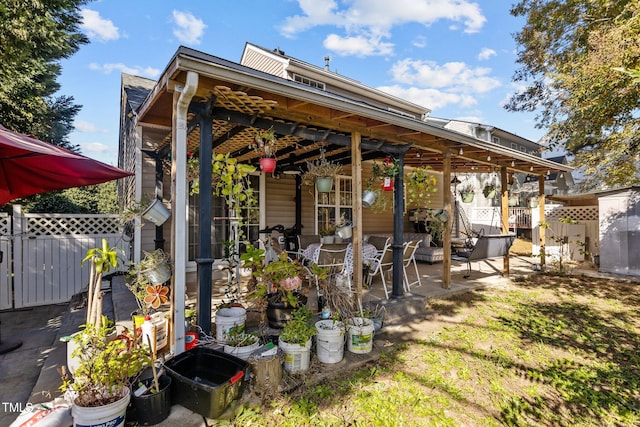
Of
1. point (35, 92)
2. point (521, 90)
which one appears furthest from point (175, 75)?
point (521, 90)

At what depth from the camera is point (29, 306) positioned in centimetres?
487

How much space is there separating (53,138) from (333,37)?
35.0 ft

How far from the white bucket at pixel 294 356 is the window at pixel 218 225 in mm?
2987

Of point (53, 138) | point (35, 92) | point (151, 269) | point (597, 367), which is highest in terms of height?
point (35, 92)

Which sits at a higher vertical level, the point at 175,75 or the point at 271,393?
the point at 175,75

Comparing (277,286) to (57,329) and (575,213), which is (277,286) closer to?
(57,329)

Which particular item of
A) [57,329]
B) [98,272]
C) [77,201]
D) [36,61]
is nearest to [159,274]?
[98,272]

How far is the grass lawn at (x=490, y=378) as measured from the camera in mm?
2199

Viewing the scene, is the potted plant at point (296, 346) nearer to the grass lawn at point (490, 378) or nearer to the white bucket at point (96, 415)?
the grass lawn at point (490, 378)

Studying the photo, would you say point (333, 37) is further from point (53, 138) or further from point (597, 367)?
point (597, 367)

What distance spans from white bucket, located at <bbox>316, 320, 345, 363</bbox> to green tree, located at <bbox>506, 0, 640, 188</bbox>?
4.97 m

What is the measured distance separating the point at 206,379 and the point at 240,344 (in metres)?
0.35

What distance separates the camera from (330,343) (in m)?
2.80

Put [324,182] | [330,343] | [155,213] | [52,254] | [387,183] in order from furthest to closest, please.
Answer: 1. [52,254]
2. [387,183]
3. [324,182]
4. [155,213]
5. [330,343]
